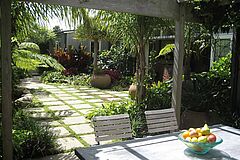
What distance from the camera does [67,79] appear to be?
12.8 meters

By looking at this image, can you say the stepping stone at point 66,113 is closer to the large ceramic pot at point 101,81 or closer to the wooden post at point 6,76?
the wooden post at point 6,76

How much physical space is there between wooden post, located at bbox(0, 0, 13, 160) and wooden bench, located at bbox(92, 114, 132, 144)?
3.89 feet

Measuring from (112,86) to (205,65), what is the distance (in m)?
4.02

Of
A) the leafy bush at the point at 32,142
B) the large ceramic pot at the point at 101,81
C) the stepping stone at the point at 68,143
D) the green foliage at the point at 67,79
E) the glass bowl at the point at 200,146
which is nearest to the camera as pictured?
the glass bowl at the point at 200,146

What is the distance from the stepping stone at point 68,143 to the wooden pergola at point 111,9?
1134 mm

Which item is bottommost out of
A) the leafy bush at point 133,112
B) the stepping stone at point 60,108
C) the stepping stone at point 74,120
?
the stepping stone at point 74,120

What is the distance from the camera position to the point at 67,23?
4.92 metres

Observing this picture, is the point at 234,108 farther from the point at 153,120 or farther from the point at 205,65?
the point at 205,65

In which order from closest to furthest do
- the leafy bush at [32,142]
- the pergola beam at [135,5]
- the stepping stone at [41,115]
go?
the pergola beam at [135,5]
the leafy bush at [32,142]
the stepping stone at [41,115]

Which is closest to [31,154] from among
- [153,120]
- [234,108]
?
[153,120]

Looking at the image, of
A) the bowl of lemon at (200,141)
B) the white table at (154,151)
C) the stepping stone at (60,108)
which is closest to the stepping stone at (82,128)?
the stepping stone at (60,108)

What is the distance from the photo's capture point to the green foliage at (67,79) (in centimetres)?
1211

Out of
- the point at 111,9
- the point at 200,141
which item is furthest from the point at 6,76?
the point at 200,141

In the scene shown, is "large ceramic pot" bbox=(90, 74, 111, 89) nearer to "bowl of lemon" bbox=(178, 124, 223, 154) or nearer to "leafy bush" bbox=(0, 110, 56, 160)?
"leafy bush" bbox=(0, 110, 56, 160)
